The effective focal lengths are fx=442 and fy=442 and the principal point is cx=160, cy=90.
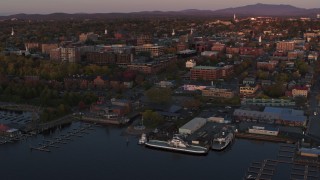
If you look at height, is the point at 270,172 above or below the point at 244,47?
below

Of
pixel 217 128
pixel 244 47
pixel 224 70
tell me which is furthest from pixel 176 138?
pixel 244 47

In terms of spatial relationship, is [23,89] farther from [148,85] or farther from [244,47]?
[244,47]

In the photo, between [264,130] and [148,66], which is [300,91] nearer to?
[264,130]

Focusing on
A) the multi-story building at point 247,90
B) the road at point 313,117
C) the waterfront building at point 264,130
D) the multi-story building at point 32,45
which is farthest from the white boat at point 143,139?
the multi-story building at point 32,45

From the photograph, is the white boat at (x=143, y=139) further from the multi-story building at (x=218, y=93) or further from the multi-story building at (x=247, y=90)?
the multi-story building at (x=247, y=90)

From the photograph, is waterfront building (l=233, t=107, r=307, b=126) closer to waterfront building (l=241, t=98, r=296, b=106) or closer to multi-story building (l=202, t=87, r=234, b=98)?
waterfront building (l=241, t=98, r=296, b=106)

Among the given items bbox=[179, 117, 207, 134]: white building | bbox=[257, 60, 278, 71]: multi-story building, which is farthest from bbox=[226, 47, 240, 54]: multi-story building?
bbox=[179, 117, 207, 134]: white building

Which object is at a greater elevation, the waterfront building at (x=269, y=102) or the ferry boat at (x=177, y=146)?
the waterfront building at (x=269, y=102)
